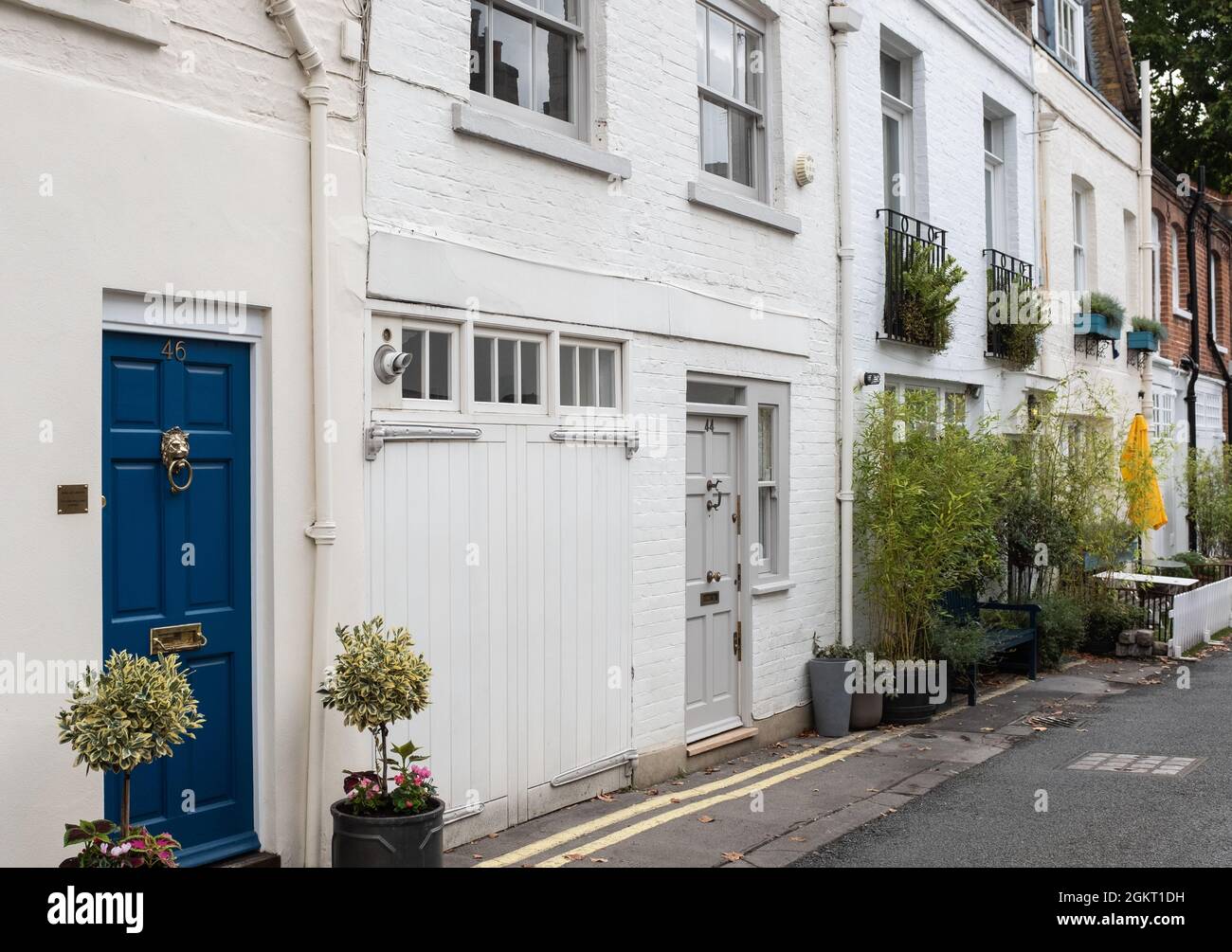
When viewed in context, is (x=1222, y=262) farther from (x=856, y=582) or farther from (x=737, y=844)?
(x=737, y=844)

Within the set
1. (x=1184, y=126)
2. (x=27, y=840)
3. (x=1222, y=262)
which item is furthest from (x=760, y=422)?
(x=1184, y=126)

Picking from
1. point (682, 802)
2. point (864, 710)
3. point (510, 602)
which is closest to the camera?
point (510, 602)

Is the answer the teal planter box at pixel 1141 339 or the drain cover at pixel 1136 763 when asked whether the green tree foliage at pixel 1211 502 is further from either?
the drain cover at pixel 1136 763

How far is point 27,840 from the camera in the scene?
474 cm

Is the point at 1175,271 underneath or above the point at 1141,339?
above

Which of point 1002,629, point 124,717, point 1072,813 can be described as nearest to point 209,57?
point 124,717

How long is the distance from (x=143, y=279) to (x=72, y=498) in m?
0.98

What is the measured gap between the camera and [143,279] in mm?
5219

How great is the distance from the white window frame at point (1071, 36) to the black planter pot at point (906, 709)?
10.6m

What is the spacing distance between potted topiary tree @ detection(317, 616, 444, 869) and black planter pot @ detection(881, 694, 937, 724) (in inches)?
226

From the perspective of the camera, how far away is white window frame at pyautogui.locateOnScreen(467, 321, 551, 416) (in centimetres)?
700

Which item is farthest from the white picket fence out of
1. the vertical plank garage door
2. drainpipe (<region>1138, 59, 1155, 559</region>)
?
the vertical plank garage door

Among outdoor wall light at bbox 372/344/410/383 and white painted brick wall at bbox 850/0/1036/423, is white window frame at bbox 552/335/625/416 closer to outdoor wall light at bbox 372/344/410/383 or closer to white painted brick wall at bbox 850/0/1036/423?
outdoor wall light at bbox 372/344/410/383

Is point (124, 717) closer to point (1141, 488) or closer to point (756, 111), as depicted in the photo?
point (756, 111)
